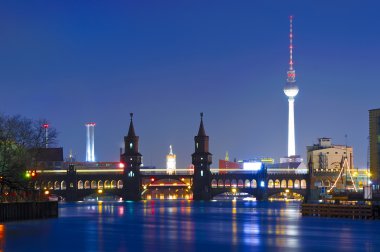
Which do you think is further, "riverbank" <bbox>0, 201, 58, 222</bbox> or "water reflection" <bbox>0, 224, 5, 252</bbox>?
"riverbank" <bbox>0, 201, 58, 222</bbox>

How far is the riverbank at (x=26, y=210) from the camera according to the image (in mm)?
116625

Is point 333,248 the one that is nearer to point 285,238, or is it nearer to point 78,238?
point 285,238

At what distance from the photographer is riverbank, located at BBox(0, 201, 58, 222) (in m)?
117

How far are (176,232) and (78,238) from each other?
1505 centimetres

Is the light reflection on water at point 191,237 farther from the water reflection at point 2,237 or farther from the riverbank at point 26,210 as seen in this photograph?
the riverbank at point 26,210

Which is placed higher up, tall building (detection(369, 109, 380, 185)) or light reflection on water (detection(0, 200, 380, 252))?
tall building (detection(369, 109, 380, 185))

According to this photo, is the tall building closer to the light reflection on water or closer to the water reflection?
the light reflection on water

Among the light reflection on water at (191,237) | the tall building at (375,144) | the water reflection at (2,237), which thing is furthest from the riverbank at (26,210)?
the tall building at (375,144)

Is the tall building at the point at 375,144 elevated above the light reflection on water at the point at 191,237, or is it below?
above

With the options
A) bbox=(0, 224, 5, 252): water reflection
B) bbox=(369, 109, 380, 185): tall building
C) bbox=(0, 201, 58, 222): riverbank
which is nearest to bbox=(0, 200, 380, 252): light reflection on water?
bbox=(0, 224, 5, 252): water reflection

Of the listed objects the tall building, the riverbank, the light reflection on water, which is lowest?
the light reflection on water

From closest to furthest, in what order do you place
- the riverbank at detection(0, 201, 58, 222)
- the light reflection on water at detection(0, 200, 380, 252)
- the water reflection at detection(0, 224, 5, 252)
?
the water reflection at detection(0, 224, 5, 252), the light reflection on water at detection(0, 200, 380, 252), the riverbank at detection(0, 201, 58, 222)

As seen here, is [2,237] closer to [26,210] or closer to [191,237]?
[191,237]

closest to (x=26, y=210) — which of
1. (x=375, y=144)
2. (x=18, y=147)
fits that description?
(x=18, y=147)
